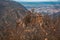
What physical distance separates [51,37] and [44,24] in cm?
28

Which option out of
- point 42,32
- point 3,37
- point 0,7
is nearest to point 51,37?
point 42,32

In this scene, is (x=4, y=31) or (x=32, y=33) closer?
(x=32, y=33)

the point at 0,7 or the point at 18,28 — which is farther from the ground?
the point at 18,28

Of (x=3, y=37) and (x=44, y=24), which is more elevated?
(x=44, y=24)

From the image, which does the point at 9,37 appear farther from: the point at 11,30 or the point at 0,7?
the point at 0,7

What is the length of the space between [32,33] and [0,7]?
6536 millimetres

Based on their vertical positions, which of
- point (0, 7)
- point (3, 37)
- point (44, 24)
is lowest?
point (0, 7)

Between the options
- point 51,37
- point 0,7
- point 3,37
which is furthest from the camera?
point 0,7

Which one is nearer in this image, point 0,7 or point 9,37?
point 9,37

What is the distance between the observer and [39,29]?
3264 mm

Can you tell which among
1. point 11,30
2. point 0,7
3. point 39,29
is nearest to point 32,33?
point 39,29

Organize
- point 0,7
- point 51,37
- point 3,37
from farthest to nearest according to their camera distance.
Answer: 1. point 0,7
2. point 3,37
3. point 51,37

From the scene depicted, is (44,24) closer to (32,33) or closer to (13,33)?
(32,33)

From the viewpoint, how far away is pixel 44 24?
3359mm
